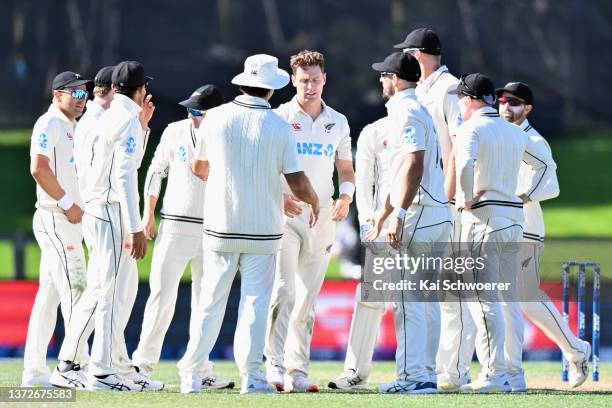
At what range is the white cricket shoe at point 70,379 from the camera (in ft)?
25.1

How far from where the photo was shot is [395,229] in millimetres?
7422

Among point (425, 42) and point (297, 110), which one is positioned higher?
point (425, 42)

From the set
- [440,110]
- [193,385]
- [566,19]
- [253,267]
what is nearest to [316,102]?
[440,110]

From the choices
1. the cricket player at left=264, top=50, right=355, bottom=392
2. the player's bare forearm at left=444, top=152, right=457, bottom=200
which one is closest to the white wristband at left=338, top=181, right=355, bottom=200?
the cricket player at left=264, top=50, right=355, bottom=392

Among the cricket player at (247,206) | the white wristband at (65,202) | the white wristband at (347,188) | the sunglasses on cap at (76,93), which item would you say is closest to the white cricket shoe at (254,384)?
the cricket player at (247,206)

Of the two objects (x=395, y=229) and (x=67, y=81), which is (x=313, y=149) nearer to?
(x=395, y=229)

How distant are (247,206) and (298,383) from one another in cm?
130

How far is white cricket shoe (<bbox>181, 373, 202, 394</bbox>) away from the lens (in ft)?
24.4

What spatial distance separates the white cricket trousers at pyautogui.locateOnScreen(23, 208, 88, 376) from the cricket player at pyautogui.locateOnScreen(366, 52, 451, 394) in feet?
5.62

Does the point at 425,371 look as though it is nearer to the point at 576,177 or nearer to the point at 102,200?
the point at 102,200

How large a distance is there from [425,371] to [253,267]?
3.61 ft

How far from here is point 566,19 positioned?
68.1 ft

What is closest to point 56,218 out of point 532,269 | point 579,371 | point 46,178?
point 46,178

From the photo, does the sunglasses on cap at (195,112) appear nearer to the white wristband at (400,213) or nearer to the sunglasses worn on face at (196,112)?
the sunglasses worn on face at (196,112)
